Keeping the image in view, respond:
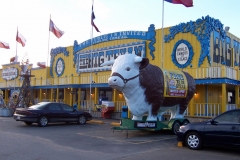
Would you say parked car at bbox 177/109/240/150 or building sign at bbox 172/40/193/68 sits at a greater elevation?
building sign at bbox 172/40/193/68

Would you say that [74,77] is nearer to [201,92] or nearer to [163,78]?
[201,92]

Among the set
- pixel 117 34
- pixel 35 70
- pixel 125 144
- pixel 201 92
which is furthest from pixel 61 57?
pixel 125 144

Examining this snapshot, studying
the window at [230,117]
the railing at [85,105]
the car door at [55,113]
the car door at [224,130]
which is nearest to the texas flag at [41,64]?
the railing at [85,105]

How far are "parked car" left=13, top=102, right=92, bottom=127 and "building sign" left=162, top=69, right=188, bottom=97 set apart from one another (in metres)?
6.97

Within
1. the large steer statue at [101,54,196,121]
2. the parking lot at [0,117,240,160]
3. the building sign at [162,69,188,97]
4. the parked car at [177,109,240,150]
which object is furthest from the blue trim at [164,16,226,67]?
the parked car at [177,109,240,150]

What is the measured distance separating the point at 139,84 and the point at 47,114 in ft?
22.0

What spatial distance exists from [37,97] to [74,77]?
8875 millimetres

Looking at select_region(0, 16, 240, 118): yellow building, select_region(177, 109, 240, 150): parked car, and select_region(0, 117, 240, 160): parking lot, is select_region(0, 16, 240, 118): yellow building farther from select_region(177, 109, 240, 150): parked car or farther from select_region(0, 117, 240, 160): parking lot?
select_region(177, 109, 240, 150): parked car

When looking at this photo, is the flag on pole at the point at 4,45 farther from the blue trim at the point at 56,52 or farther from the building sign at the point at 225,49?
the building sign at the point at 225,49

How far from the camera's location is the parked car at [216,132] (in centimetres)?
871

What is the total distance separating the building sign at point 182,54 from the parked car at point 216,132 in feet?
35.4

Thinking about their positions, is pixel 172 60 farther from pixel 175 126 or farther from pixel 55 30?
pixel 55 30

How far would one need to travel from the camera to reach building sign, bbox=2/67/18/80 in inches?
1422

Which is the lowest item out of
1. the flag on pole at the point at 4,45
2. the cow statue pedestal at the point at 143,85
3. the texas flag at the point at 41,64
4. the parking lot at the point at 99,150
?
the parking lot at the point at 99,150
